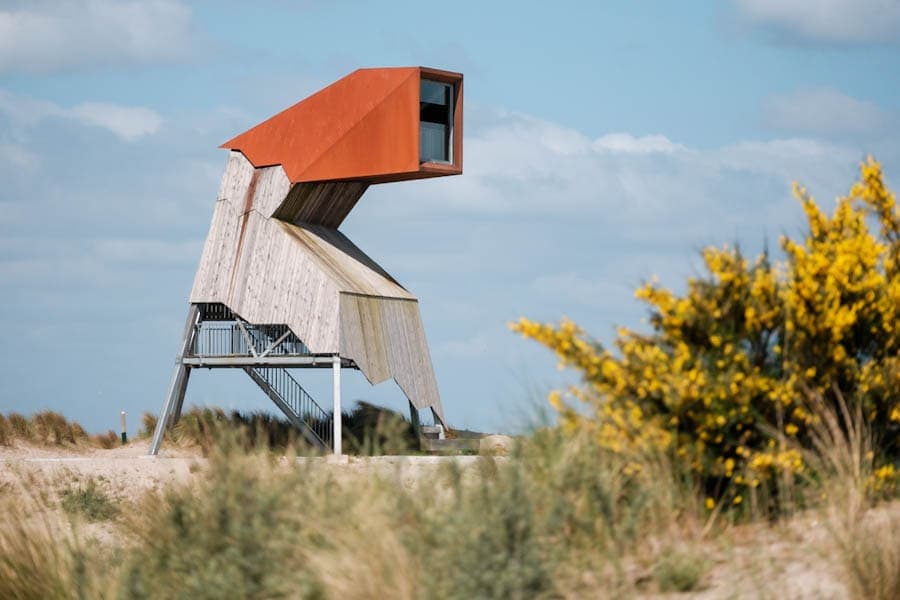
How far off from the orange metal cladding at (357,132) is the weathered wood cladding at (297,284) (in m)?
0.54

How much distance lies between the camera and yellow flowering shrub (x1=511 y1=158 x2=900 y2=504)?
10164mm

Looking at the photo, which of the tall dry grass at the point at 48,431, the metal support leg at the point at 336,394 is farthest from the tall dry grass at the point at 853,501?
the tall dry grass at the point at 48,431

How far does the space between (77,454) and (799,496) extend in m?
24.9

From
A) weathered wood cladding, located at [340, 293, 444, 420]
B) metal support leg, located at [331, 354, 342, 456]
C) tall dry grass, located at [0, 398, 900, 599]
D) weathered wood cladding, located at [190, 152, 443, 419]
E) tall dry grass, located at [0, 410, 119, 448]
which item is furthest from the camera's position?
tall dry grass, located at [0, 410, 119, 448]

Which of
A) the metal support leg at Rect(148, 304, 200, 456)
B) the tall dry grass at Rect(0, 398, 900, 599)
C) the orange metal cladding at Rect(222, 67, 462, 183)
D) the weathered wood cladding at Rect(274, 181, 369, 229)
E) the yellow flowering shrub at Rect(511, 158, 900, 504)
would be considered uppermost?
the orange metal cladding at Rect(222, 67, 462, 183)

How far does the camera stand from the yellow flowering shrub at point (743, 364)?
10.2 m

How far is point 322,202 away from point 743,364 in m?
20.5

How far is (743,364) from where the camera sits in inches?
404

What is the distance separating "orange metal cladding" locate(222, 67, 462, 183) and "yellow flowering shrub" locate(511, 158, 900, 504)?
17.0 m

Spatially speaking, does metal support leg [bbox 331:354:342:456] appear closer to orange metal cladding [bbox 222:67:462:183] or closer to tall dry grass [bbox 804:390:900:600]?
orange metal cladding [bbox 222:67:462:183]

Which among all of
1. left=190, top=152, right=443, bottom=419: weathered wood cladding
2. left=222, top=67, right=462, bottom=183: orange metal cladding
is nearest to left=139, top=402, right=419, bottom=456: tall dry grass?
left=190, top=152, right=443, bottom=419: weathered wood cladding

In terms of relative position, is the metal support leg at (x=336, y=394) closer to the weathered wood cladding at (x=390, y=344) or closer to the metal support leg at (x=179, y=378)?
the weathered wood cladding at (x=390, y=344)

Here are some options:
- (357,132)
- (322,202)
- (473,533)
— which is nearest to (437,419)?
(322,202)

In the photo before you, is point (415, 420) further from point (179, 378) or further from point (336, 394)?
point (179, 378)
